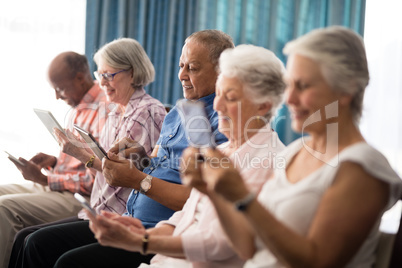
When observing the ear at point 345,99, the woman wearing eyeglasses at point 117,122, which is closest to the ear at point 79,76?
the woman wearing eyeglasses at point 117,122

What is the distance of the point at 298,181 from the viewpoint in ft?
3.83

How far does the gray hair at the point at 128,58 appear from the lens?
248 cm

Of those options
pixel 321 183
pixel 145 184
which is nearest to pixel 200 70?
pixel 145 184

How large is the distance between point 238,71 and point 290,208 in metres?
0.52

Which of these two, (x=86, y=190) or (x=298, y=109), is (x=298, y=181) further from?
(x=86, y=190)

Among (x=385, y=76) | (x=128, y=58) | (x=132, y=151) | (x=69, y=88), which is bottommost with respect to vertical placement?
(x=132, y=151)

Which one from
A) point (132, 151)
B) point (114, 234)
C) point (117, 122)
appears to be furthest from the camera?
point (117, 122)

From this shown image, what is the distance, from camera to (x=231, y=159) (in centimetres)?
151

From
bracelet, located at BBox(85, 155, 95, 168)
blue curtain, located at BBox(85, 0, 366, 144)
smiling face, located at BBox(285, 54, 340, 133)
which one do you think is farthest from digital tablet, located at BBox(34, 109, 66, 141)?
blue curtain, located at BBox(85, 0, 366, 144)

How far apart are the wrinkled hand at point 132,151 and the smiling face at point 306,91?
109 cm

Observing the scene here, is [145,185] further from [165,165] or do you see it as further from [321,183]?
[321,183]

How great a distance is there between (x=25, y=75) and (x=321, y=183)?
3051 millimetres

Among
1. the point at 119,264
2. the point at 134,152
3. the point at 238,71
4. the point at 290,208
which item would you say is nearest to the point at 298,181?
the point at 290,208

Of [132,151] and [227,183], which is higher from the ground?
[227,183]
